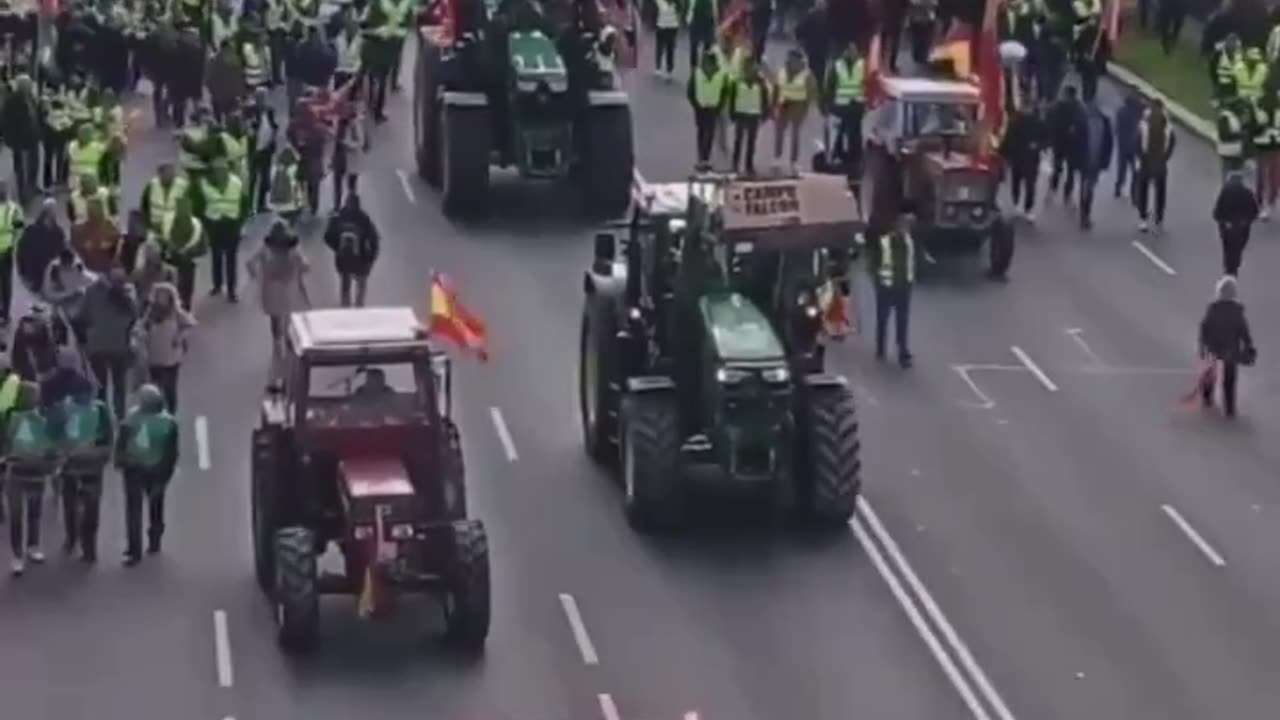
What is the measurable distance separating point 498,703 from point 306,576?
67.1 inches

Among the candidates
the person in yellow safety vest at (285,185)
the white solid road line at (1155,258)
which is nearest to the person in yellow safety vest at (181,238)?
the person in yellow safety vest at (285,185)

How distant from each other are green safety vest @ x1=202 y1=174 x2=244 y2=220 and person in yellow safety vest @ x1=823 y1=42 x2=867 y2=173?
9174mm

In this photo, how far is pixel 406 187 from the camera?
43.8 meters

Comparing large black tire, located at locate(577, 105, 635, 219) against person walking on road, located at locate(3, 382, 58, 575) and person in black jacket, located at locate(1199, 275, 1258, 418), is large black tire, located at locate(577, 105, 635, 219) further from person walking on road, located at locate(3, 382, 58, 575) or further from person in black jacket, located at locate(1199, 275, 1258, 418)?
person walking on road, located at locate(3, 382, 58, 575)

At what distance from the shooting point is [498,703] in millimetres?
26359

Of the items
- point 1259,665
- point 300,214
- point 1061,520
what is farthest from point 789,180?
point 300,214

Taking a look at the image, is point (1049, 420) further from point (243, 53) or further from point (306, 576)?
point (243, 53)

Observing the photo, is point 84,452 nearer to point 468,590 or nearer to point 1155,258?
point 468,590

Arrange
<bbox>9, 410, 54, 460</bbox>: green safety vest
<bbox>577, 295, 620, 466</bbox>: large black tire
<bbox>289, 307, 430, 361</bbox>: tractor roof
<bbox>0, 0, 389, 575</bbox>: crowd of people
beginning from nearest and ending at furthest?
<bbox>289, 307, 430, 361</bbox>: tractor roof < <bbox>9, 410, 54, 460</bbox>: green safety vest < <bbox>0, 0, 389, 575</bbox>: crowd of people < <bbox>577, 295, 620, 466</bbox>: large black tire

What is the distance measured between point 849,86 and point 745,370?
47.7 ft

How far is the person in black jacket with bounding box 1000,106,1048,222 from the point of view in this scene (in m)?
42.1

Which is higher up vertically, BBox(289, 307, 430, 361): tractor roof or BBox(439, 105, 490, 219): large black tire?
BBox(289, 307, 430, 361): tractor roof

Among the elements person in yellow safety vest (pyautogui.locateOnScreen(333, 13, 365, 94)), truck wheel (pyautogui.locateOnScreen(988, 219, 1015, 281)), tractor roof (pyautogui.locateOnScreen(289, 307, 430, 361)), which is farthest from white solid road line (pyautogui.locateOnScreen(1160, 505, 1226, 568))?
person in yellow safety vest (pyautogui.locateOnScreen(333, 13, 365, 94))

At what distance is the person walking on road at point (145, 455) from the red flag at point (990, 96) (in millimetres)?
13966
